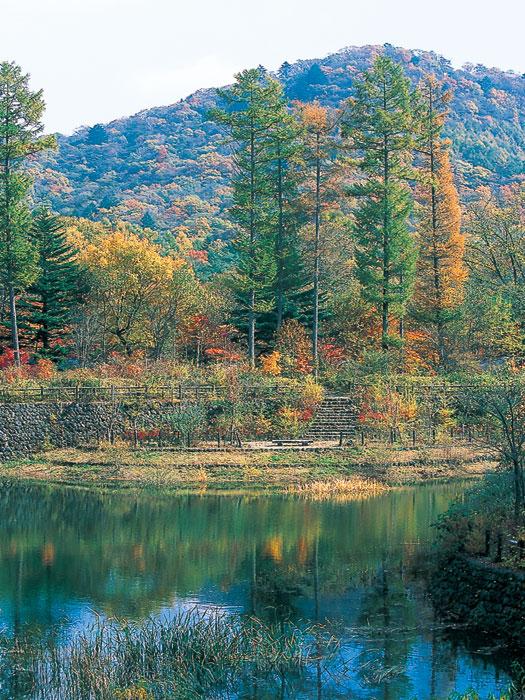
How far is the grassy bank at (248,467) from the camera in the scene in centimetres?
3953

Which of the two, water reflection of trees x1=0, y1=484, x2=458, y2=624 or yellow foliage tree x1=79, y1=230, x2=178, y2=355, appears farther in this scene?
yellow foliage tree x1=79, y1=230, x2=178, y2=355

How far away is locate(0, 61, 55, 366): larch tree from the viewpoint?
53812mm

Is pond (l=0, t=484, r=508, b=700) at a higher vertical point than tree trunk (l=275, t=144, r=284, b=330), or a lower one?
lower

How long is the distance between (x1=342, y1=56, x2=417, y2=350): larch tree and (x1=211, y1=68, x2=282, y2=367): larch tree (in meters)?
4.73

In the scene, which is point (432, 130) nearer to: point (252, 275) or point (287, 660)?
point (252, 275)

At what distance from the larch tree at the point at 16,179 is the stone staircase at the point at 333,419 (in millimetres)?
16546

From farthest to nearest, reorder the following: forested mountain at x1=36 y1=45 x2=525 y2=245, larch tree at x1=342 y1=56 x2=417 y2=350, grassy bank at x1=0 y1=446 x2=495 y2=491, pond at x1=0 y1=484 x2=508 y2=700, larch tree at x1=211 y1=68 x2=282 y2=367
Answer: forested mountain at x1=36 y1=45 x2=525 y2=245 → larch tree at x1=211 y1=68 x2=282 y2=367 → larch tree at x1=342 y1=56 x2=417 y2=350 → grassy bank at x1=0 y1=446 x2=495 y2=491 → pond at x1=0 y1=484 x2=508 y2=700

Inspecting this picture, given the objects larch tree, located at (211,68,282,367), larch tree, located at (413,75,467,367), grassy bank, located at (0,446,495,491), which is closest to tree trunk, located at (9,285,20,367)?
grassy bank, located at (0,446,495,491)

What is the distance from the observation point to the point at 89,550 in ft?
92.1

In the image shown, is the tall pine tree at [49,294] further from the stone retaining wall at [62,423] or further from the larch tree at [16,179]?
the stone retaining wall at [62,423]

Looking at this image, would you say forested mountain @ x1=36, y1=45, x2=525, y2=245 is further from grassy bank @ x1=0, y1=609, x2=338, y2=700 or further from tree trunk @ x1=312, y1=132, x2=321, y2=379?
grassy bank @ x1=0, y1=609, x2=338, y2=700

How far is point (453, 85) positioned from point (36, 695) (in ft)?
510

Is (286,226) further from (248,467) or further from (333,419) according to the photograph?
(248,467)

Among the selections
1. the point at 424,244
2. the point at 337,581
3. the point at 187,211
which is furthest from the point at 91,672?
the point at 187,211
